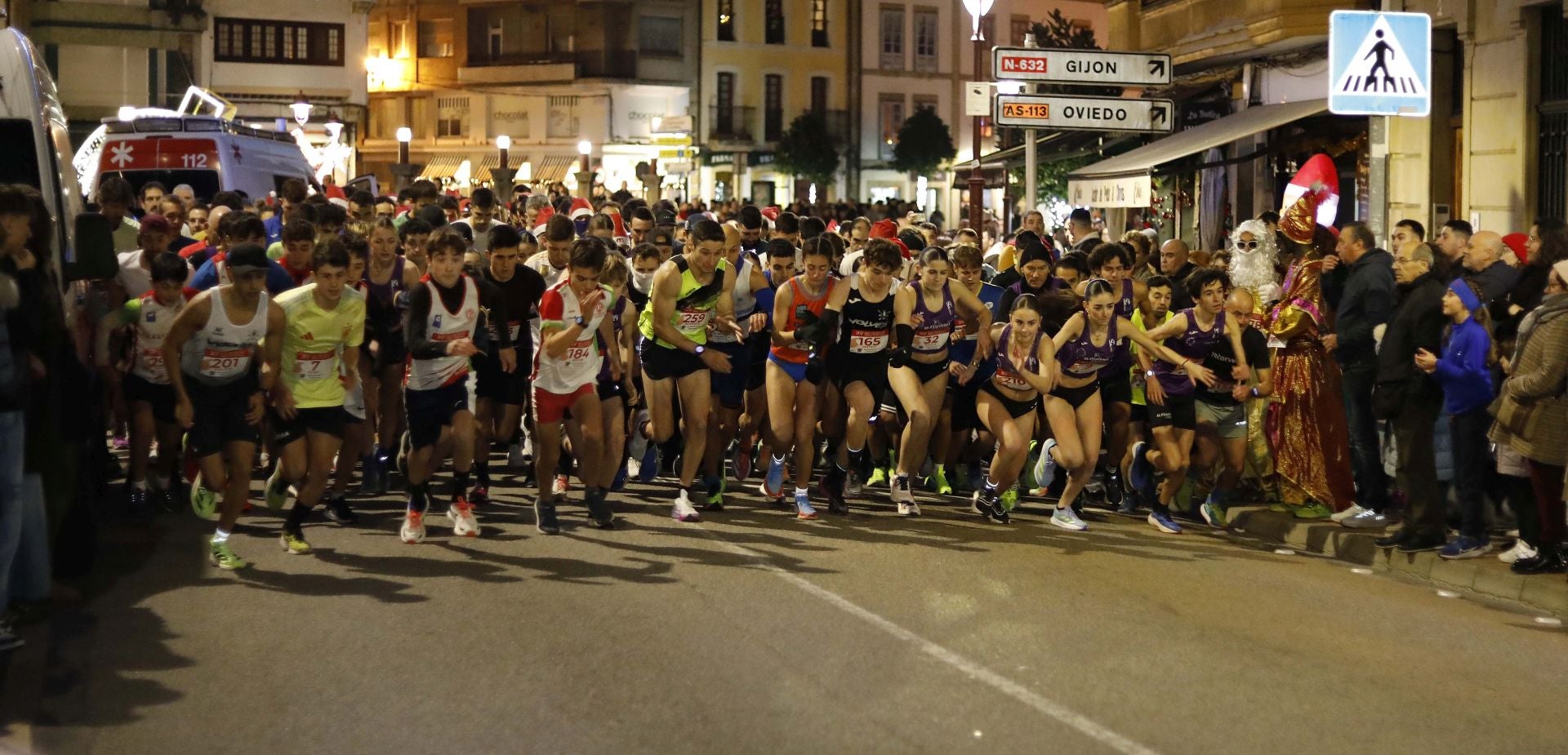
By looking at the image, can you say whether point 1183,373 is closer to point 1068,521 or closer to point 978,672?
point 1068,521

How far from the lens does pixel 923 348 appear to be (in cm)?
1218

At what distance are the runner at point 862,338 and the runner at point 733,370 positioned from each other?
22.9 inches

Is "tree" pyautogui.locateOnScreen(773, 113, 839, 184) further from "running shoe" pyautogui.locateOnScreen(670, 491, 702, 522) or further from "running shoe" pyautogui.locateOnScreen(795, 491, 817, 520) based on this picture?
"running shoe" pyautogui.locateOnScreen(670, 491, 702, 522)

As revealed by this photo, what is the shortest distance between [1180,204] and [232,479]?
1993 centimetres

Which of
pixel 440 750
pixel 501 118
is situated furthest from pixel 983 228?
pixel 501 118

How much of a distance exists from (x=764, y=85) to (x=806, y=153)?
351cm

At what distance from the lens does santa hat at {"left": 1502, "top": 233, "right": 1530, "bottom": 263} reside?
11711 mm

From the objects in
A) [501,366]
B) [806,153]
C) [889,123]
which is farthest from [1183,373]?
[889,123]

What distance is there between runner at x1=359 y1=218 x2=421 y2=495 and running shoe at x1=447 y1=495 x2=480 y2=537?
1433 mm

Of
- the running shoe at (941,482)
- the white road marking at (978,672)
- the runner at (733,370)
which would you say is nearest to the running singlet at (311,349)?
the white road marking at (978,672)

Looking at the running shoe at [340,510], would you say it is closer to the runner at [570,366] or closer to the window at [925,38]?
the runner at [570,366]

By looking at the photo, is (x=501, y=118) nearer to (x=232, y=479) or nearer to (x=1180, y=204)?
(x=1180, y=204)

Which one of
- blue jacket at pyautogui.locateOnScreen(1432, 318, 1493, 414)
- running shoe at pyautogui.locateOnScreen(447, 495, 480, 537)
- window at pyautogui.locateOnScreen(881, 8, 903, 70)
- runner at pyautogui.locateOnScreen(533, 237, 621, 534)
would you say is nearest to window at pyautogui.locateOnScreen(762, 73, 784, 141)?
window at pyautogui.locateOnScreen(881, 8, 903, 70)

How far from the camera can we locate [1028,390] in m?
11.9
